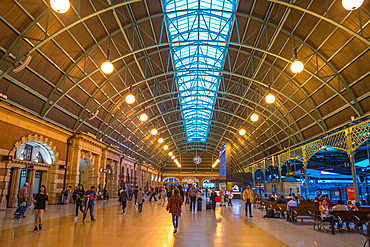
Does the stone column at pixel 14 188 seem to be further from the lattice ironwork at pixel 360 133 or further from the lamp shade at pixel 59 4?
the lattice ironwork at pixel 360 133

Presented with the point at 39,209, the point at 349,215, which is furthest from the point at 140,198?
the point at 349,215

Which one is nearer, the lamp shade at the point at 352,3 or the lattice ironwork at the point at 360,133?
the lamp shade at the point at 352,3

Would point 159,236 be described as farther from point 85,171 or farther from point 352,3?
point 85,171

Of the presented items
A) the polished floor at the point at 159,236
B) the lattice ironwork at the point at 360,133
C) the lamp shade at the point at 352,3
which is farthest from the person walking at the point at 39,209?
the lattice ironwork at the point at 360,133

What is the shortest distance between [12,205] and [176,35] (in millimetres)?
18911

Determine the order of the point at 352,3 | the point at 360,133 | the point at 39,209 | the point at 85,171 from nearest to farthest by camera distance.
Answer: the point at 352,3, the point at 39,209, the point at 360,133, the point at 85,171

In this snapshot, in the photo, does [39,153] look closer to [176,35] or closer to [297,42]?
[176,35]

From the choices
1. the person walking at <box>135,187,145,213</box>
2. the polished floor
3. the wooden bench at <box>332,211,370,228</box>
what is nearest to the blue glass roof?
the person walking at <box>135,187,145,213</box>

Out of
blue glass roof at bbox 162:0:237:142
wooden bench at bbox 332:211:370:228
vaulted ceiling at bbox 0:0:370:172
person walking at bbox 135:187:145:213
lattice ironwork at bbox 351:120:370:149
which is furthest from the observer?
blue glass roof at bbox 162:0:237:142

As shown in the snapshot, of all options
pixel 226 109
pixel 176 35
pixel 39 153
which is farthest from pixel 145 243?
pixel 226 109

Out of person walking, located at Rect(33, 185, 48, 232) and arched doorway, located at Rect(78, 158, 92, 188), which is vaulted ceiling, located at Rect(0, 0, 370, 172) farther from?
person walking, located at Rect(33, 185, 48, 232)

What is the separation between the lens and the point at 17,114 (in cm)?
1827

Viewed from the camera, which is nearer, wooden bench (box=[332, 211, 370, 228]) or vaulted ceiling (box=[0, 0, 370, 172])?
wooden bench (box=[332, 211, 370, 228])

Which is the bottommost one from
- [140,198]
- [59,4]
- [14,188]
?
[140,198]
